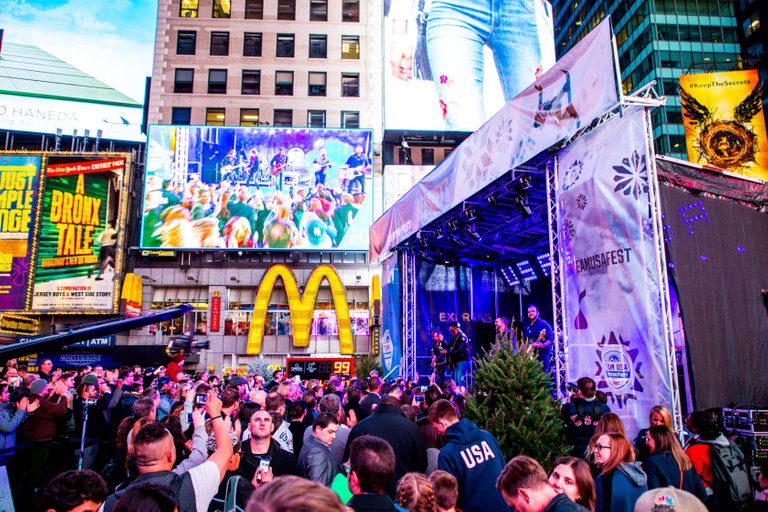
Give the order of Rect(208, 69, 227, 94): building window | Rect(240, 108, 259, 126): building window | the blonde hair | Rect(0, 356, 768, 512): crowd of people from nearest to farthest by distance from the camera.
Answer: Rect(0, 356, 768, 512): crowd of people < the blonde hair < Rect(240, 108, 259, 126): building window < Rect(208, 69, 227, 94): building window

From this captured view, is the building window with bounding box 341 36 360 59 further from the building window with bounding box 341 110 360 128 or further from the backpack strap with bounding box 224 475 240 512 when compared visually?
the backpack strap with bounding box 224 475 240 512

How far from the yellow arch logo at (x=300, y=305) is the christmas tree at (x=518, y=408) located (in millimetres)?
25177

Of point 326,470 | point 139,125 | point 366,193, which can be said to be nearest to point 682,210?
point 326,470

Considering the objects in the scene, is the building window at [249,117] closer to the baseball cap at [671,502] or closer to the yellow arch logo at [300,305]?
the yellow arch logo at [300,305]

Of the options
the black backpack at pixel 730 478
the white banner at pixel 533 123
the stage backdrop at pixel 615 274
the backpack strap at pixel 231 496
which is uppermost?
the white banner at pixel 533 123

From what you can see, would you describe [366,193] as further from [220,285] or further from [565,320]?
[565,320]

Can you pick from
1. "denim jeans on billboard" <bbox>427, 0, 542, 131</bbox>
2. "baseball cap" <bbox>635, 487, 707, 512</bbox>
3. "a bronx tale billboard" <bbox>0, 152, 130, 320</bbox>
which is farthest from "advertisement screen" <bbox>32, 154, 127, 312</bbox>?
"baseball cap" <bbox>635, 487, 707, 512</bbox>

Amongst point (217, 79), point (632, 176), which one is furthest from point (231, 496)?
point (217, 79)

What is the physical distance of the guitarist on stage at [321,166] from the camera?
108 feet

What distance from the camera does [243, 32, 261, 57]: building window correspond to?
122 ft

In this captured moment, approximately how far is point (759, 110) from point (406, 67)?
18.3 m

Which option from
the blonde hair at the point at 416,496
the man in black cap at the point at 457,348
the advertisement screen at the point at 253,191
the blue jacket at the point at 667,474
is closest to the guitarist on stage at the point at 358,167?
the advertisement screen at the point at 253,191

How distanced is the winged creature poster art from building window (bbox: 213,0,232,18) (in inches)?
1124

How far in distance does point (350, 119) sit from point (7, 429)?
31.1m
